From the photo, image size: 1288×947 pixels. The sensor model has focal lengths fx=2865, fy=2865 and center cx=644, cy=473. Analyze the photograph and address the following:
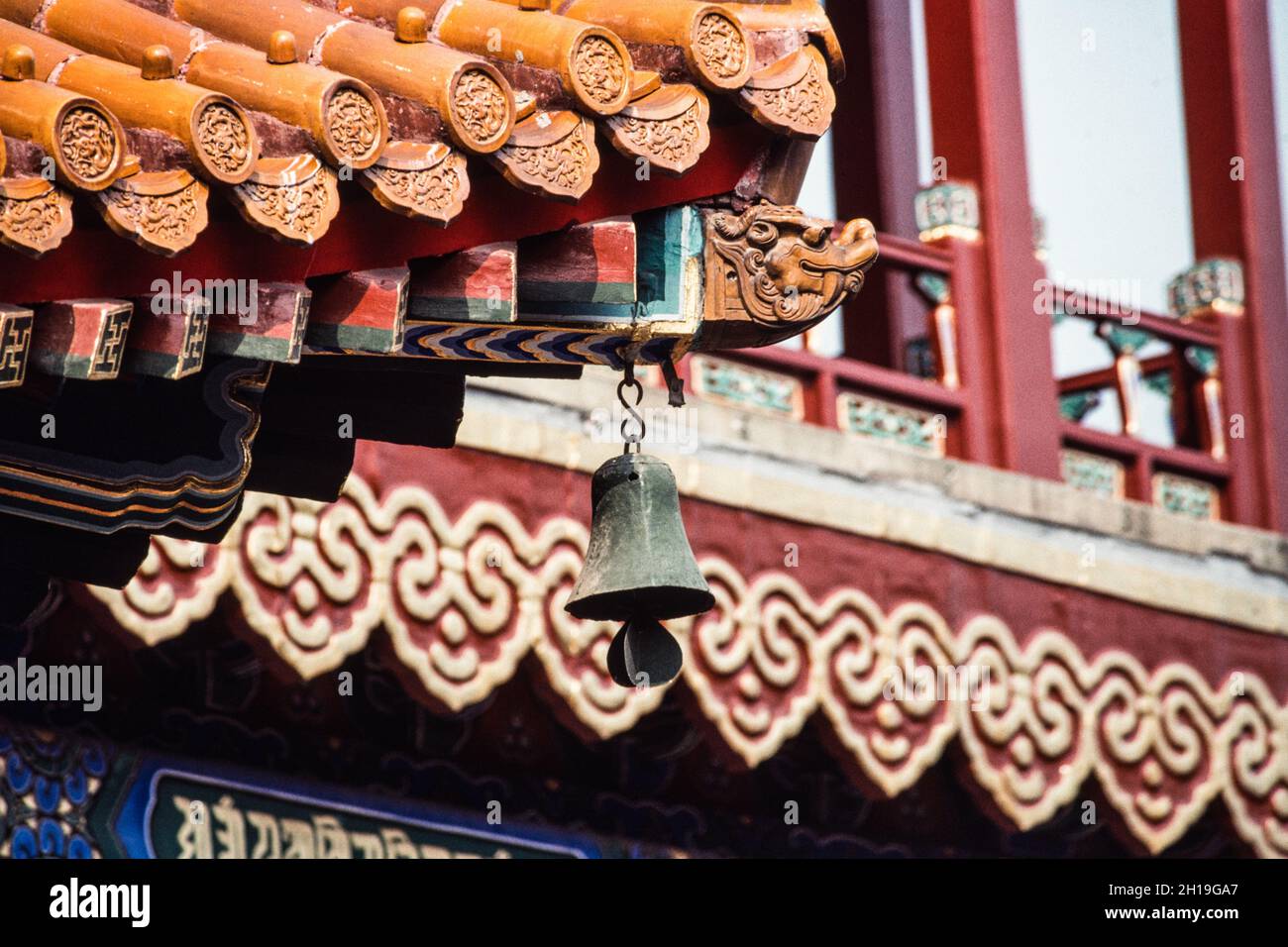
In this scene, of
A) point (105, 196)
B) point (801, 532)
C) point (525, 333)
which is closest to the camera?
point (105, 196)

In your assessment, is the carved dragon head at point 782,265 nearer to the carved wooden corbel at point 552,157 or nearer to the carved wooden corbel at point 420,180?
the carved wooden corbel at point 552,157

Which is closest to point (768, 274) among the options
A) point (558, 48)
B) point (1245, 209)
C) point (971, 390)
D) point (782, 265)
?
point (782, 265)

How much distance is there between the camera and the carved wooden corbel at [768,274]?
500cm

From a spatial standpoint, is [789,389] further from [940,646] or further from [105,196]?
[105,196]

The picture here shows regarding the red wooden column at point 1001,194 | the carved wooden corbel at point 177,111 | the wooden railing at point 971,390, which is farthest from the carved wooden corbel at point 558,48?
the red wooden column at point 1001,194

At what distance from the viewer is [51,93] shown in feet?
14.0

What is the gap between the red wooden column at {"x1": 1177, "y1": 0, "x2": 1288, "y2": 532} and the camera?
33.5 ft

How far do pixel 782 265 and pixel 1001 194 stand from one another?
4.90 m

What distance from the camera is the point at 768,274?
197 inches

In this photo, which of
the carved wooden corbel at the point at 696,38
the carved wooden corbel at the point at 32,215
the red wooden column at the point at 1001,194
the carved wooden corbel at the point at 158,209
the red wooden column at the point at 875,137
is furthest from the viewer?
the red wooden column at the point at 875,137

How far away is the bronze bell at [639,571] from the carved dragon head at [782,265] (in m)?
0.49

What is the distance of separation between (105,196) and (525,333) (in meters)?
0.96

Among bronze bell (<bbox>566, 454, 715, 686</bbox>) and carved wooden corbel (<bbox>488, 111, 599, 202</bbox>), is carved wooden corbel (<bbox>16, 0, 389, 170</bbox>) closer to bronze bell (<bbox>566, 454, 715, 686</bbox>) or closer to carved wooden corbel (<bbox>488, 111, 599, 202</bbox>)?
carved wooden corbel (<bbox>488, 111, 599, 202</bbox>)
